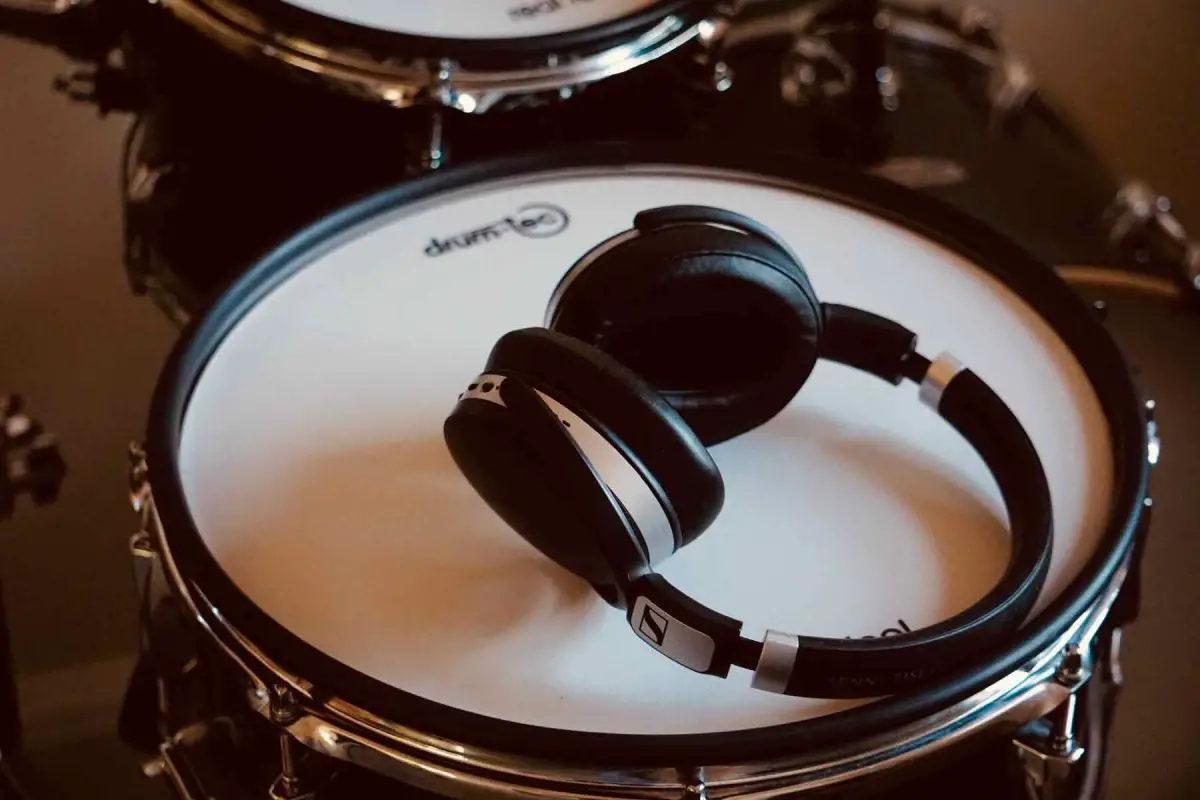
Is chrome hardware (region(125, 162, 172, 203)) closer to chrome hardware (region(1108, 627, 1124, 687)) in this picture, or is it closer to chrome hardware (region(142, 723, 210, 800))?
chrome hardware (region(142, 723, 210, 800))

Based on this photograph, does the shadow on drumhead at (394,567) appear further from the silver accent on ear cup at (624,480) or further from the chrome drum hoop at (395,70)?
the chrome drum hoop at (395,70)

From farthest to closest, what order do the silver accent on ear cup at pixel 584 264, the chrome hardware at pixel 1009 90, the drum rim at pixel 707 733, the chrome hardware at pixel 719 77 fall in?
the chrome hardware at pixel 1009 90
the chrome hardware at pixel 719 77
the silver accent on ear cup at pixel 584 264
the drum rim at pixel 707 733

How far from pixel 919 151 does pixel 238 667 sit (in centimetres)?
81

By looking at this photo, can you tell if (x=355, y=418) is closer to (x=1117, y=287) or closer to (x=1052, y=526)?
(x=1052, y=526)

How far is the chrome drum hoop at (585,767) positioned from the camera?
0.46 metres

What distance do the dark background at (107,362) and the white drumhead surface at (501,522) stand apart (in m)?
0.20

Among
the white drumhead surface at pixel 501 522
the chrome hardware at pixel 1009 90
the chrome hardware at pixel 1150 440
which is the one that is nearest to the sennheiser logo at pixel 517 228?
the white drumhead surface at pixel 501 522

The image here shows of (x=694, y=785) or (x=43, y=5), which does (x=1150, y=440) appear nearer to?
(x=694, y=785)

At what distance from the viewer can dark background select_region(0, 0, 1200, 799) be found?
711 mm

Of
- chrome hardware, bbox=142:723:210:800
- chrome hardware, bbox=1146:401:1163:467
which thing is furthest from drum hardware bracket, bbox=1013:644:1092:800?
chrome hardware, bbox=142:723:210:800

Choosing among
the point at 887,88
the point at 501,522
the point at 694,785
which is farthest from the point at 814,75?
the point at 694,785

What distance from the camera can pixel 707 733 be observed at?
0.46m

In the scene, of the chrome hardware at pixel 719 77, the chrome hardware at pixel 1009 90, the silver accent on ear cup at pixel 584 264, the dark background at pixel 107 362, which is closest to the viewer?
the silver accent on ear cup at pixel 584 264

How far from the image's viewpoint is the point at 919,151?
3.60ft
